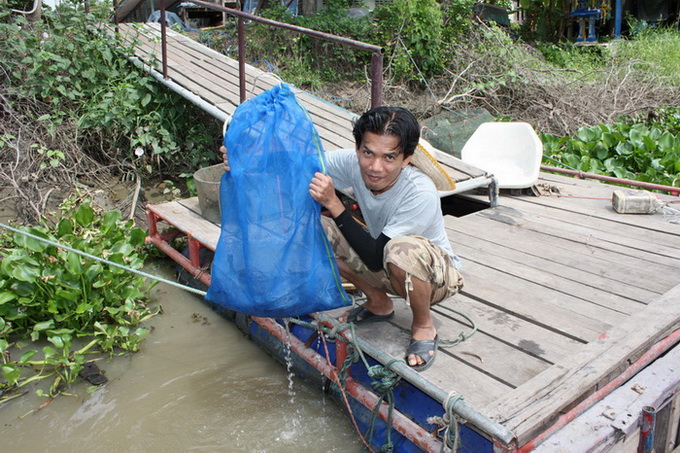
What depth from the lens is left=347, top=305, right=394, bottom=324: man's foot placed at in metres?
2.80

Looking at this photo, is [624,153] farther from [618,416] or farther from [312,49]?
[312,49]

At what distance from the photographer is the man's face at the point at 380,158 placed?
2320 millimetres

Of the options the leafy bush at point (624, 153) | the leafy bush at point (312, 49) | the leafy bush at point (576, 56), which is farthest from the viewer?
the leafy bush at point (576, 56)

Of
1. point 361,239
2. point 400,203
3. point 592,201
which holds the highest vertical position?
point 400,203

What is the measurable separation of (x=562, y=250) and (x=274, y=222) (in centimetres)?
213

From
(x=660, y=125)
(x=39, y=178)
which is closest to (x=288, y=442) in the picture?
(x=39, y=178)

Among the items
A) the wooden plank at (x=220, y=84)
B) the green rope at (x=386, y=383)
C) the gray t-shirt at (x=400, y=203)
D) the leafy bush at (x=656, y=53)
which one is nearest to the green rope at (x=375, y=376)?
the green rope at (x=386, y=383)

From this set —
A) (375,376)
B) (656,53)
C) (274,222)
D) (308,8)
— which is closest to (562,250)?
(375,376)

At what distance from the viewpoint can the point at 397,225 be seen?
2377 millimetres

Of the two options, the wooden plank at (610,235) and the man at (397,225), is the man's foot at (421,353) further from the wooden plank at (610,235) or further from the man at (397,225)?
the wooden plank at (610,235)

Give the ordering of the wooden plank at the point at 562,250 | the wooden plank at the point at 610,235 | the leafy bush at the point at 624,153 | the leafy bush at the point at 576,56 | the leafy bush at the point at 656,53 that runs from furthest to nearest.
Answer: the leafy bush at the point at 576,56 → the leafy bush at the point at 656,53 → the leafy bush at the point at 624,153 → the wooden plank at the point at 610,235 → the wooden plank at the point at 562,250

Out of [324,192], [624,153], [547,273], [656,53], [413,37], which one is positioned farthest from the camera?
[656,53]

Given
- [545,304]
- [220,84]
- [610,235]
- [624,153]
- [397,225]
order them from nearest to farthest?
[397,225], [545,304], [610,235], [220,84], [624,153]

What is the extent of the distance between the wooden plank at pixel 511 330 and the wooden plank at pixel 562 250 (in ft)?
2.57
